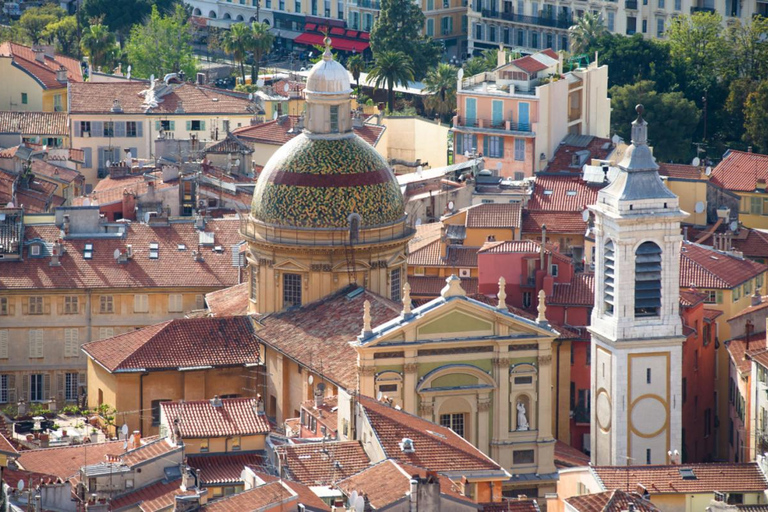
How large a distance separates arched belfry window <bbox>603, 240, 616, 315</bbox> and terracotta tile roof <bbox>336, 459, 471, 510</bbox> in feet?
48.4

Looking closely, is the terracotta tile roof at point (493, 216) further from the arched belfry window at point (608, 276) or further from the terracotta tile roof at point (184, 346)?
the arched belfry window at point (608, 276)

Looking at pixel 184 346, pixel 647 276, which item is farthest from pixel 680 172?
pixel 647 276

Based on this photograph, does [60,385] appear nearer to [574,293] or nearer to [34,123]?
[574,293]

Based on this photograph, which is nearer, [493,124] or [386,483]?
[386,483]

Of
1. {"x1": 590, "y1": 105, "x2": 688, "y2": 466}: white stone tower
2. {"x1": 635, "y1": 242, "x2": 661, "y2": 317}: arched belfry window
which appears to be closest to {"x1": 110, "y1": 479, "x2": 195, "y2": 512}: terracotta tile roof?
{"x1": 590, "y1": 105, "x2": 688, "y2": 466}: white stone tower

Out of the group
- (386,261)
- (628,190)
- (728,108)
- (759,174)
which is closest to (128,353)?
(386,261)

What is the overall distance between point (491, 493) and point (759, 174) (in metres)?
63.9

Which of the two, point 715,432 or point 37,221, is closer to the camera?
point 715,432

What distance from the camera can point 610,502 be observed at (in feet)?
297

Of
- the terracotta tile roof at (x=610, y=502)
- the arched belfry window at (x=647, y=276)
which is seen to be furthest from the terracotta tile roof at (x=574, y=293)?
the terracotta tile roof at (x=610, y=502)

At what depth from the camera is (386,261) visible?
118 meters

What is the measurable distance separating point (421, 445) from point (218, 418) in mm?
10714

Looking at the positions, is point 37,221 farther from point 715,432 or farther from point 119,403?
point 715,432

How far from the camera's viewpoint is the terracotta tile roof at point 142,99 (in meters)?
174
